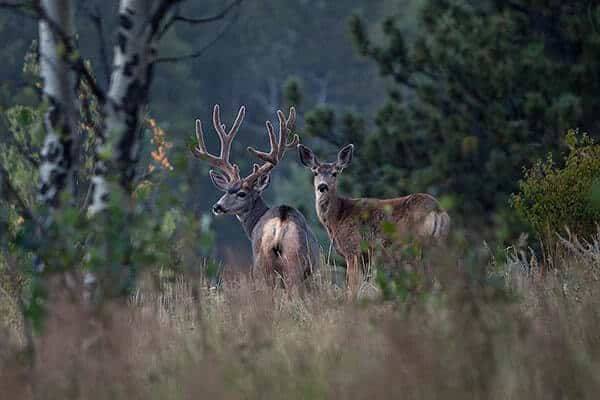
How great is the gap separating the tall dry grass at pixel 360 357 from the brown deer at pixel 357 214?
455 centimetres

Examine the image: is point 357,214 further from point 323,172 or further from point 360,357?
point 360,357

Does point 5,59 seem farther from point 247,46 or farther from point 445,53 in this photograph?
point 445,53

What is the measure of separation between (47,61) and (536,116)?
12.1m

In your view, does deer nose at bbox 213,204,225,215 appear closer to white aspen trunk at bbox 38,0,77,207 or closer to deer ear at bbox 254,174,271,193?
deer ear at bbox 254,174,271,193

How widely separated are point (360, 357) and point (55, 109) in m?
1.91

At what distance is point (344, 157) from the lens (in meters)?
12.8

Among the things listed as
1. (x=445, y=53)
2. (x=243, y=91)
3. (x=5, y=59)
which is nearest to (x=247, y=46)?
(x=243, y=91)

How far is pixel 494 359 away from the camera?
5168 millimetres

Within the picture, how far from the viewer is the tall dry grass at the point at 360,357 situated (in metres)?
5.09

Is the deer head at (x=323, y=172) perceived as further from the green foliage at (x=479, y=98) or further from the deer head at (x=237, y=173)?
the green foliage at (x=479, y=98)

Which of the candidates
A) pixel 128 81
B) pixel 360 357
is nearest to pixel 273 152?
pixel 128 81

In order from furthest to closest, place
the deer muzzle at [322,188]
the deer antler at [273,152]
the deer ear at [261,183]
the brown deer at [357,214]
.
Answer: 1. the deer muzzle at [322,188]
2. the deer ear at [261,183]
3. the deer antler at [273,152]
4. the brown deer at [357,214]

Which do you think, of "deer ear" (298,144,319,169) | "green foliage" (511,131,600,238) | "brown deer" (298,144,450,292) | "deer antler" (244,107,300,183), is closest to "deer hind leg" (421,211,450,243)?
"brown deer" (298,144,450,292)

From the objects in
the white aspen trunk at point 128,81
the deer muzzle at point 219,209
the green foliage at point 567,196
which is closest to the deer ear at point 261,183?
the deer muzzle at point 219,209
